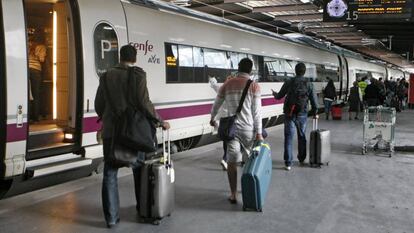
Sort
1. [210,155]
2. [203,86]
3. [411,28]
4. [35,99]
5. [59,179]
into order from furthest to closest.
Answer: [411,28], [203,86], [210,155], [35,99], [59,179]

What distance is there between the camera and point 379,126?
8.77 metres

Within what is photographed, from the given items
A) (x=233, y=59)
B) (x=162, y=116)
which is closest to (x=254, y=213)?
(x=162, y=116)

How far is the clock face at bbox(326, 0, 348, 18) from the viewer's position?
1212 centimetres

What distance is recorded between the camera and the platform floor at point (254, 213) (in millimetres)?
4594

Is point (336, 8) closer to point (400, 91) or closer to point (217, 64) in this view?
point (217, 64)

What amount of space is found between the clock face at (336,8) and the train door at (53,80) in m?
7.54

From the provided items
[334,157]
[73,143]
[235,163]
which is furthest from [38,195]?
[334,157]

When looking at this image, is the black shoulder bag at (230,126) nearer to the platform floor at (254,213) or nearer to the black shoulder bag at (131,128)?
the platform floor at (254,213)

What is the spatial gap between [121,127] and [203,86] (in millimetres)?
5261

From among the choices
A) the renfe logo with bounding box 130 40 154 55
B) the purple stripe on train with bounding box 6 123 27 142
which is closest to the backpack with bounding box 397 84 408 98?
the renfe logo with bounding box 130 40 154 55

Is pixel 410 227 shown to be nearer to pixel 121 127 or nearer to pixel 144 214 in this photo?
pixel 144 214

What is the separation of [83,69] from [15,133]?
1381 mm

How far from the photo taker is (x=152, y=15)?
7793mm

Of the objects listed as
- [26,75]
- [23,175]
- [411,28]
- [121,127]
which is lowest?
[23,175]
